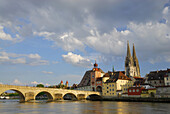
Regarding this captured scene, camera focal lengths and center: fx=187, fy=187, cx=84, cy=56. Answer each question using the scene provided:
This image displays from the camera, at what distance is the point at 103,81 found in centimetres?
10469

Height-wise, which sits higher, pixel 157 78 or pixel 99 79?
pixel 99 79

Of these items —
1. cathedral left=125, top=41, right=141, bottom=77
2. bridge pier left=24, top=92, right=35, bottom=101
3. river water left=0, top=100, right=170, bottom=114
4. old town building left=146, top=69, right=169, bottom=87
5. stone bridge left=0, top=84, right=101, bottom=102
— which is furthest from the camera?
cathedral left=125, top=41, right=141, bottom=77

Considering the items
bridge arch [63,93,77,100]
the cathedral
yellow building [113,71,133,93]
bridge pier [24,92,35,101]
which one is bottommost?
bridge arch [63,93,77,100]

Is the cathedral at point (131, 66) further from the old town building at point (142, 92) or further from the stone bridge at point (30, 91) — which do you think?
the stone bridge at point (30, 91)

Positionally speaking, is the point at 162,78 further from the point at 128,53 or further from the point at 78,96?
the point at 128,53

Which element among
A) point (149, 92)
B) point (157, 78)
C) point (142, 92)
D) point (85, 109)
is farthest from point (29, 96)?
point (157, 78)

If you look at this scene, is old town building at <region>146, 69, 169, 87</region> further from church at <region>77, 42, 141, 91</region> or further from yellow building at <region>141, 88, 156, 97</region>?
yellow building at <region>141, 88, 156, 97</region>

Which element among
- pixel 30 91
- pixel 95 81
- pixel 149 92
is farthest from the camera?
pixel 95 81

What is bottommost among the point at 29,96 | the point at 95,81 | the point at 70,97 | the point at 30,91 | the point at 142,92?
the point at 70,97

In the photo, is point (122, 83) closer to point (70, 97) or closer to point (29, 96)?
point (70, 97)

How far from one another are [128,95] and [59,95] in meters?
31.9

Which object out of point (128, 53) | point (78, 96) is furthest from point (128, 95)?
point (128, 53)

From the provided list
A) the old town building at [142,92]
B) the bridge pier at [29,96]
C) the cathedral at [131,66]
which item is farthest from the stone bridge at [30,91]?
the cathedral at [131,66]

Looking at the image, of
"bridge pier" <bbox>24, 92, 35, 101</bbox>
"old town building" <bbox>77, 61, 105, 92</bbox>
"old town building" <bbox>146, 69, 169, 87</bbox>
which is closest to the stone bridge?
"bridge pier" <bbox>24, 92, 35, 101</bbox>
